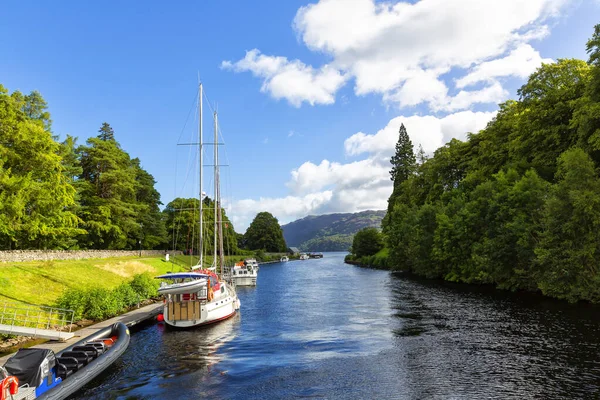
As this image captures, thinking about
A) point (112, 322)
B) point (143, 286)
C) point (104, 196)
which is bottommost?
point (112, 322)

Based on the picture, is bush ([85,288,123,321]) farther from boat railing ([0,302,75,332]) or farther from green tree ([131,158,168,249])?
green tree ([131,158,168,249])

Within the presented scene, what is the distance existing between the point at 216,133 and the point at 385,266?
7502 cm

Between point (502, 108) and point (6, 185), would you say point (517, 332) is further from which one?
point (502, 108)

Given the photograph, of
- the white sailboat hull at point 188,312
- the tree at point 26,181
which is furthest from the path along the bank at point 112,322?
the tree at point 26,181

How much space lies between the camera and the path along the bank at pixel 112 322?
2315cm

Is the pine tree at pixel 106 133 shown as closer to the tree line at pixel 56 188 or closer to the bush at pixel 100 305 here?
the tree line at pixel 56 188

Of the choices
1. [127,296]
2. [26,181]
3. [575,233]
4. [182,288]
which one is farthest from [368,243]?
[182,288]

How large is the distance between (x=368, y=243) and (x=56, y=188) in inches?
4475

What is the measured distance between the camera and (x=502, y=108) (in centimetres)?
7594

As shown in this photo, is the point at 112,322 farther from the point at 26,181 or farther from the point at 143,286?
the point at 26,181

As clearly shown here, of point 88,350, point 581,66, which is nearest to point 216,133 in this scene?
point 88,350

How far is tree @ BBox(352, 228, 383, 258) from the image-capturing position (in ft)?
481

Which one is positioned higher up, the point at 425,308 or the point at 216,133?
the point at 216,133

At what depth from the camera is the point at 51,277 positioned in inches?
1513
